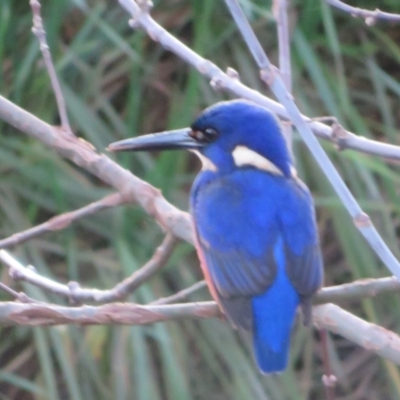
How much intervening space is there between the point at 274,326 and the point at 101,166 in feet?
1.50

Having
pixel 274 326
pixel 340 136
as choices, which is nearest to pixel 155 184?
pixel 274 326

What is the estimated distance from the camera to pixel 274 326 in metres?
1.59

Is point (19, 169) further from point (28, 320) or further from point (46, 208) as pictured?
point (28, 320)

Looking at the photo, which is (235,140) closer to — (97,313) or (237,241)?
(237,241)

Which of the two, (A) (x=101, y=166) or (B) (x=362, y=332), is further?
(A) (x=101, y=166)

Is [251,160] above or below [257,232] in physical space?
above

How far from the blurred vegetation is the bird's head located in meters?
0.51

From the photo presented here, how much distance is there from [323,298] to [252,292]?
7.2 inches

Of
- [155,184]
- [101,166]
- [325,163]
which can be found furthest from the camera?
[155,184]

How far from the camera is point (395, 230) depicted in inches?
109

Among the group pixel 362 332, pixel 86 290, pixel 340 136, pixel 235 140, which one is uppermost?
pixel 235 140

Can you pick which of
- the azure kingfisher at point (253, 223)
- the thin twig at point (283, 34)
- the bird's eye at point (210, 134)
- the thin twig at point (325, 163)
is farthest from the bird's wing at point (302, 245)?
the thin twig at point (325, 163)

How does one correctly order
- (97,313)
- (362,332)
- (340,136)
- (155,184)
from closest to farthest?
(340,136), (97,313), (362,332), (155,184)

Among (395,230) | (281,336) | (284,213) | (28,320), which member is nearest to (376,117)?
(395,230)
